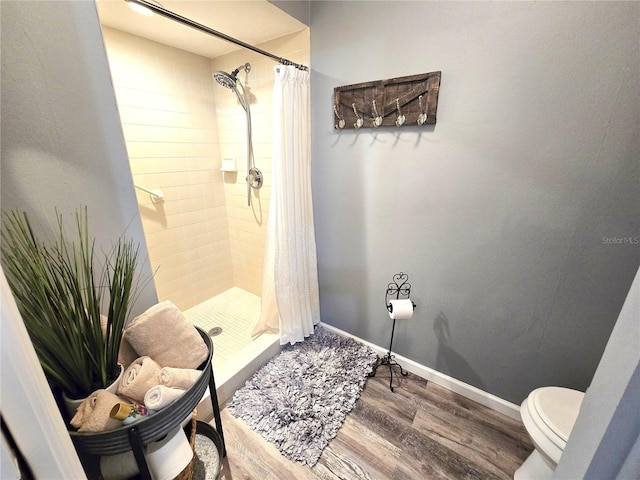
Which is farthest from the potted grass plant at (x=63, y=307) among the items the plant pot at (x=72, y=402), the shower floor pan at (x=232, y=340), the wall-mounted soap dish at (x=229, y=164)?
the wall-mounted soap dish at (x=229, y=164)

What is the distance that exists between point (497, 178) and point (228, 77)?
1.78 meters

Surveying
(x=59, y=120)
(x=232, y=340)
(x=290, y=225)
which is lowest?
(x=232, y=340)

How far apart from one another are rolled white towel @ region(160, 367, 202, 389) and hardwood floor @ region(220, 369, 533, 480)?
722 millimetres

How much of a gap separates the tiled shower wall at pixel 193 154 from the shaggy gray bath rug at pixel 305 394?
3.34 feet

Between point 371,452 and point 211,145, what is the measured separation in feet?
8.15

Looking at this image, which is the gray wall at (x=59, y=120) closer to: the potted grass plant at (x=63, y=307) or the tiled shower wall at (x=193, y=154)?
the potted grass plant at (x=63, y=307)

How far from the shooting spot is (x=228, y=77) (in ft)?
5.82

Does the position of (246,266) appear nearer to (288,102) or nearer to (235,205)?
(235,205)

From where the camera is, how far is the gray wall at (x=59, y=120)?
2.31 feet

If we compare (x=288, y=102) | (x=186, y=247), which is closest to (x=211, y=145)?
(x=186, y=247)

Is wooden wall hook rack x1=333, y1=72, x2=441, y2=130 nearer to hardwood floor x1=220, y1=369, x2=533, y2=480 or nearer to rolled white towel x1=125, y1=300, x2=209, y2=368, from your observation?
rolled white towel x1=125, y1=300, x2=209, y2=368

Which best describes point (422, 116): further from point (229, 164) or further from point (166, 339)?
point (229, 164)

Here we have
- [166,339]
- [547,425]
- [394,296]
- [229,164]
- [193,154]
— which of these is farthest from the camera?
[229,164]

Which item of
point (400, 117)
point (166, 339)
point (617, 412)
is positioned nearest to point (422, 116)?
point (400, 117)
